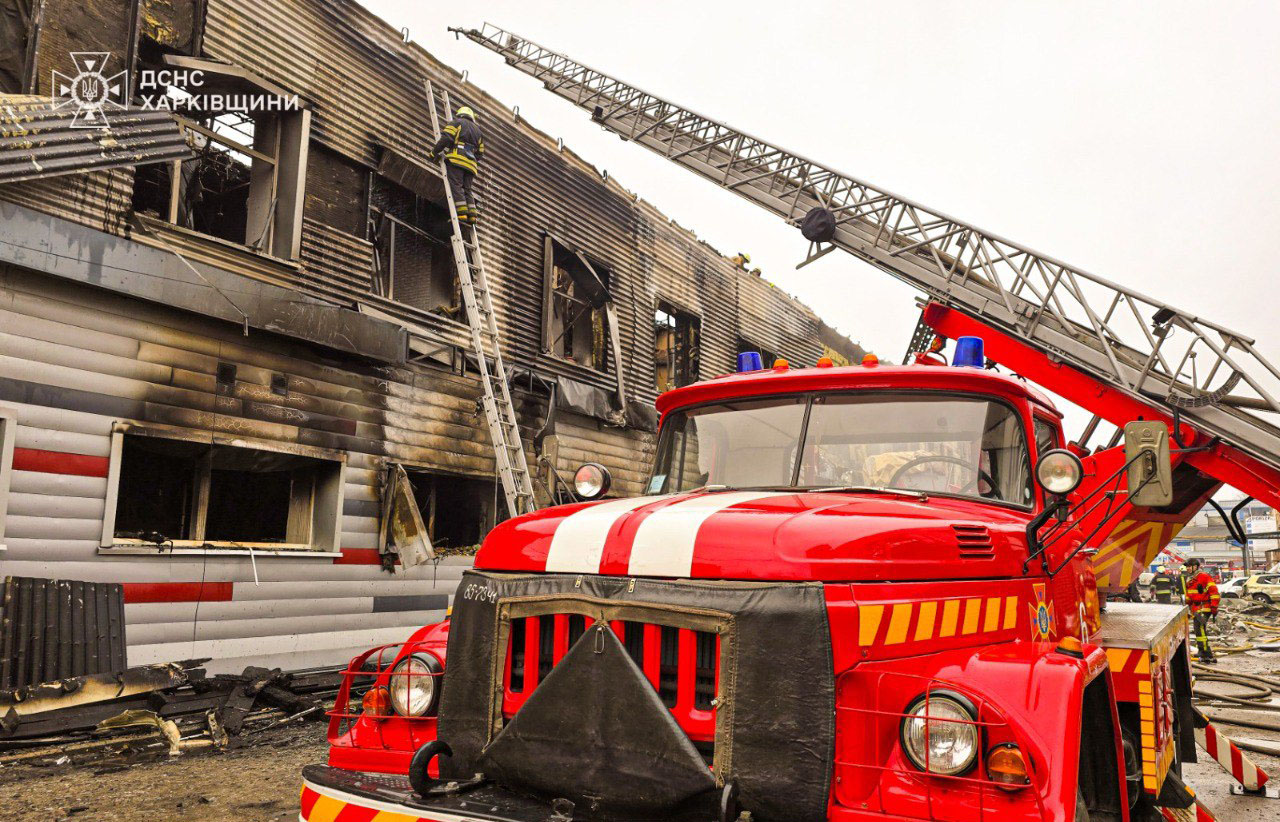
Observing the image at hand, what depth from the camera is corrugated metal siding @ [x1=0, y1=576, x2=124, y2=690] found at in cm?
742

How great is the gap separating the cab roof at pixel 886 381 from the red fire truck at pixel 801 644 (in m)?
0.01

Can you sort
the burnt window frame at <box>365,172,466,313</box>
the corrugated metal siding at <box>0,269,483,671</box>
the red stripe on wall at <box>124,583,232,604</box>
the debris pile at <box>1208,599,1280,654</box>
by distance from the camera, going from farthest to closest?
the debris pile at <box>1208,599,1280,654</box>
the burnt window frame at <box>365,172,466,313</box>
the red stripe on wall at <box>124,583,232,604</box>
the corrugated metal siding at <box>0,269,483,671</box>

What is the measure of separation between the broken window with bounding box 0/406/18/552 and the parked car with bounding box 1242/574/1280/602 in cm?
3573

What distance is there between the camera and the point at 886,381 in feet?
14.4

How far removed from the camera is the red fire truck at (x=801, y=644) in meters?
2.90

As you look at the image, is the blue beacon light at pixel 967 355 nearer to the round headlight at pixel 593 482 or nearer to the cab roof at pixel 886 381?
the cab roof at pixel 886 381

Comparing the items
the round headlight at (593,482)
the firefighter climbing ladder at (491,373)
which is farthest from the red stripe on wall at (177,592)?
the round headlight at (593,482)

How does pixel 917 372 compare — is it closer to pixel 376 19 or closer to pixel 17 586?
pixel 17 586

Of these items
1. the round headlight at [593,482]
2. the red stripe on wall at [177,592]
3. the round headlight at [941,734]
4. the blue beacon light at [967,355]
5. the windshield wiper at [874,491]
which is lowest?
the red stripe on wall at [177,592]

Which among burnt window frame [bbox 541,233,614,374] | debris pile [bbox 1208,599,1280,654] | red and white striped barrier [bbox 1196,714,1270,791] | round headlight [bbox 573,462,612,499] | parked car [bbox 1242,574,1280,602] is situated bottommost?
debris pile [bbox 1208,599,1280,654]

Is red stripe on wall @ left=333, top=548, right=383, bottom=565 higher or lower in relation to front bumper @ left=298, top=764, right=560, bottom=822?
higher

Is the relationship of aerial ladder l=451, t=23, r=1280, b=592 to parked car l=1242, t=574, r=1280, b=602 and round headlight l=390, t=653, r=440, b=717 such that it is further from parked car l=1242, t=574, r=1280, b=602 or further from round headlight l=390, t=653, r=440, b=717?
parked car l=1242, t=574, r=1280, b=602

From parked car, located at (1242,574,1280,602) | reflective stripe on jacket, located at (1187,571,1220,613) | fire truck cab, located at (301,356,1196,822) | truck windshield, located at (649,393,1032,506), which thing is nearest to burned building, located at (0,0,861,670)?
fire truck cab, located at (301,356,1196,822)

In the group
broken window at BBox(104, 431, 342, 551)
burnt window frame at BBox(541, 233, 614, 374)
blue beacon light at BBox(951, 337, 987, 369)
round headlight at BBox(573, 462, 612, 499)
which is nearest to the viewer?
blue beacon light at BBox(951, 337, 987, 369)
